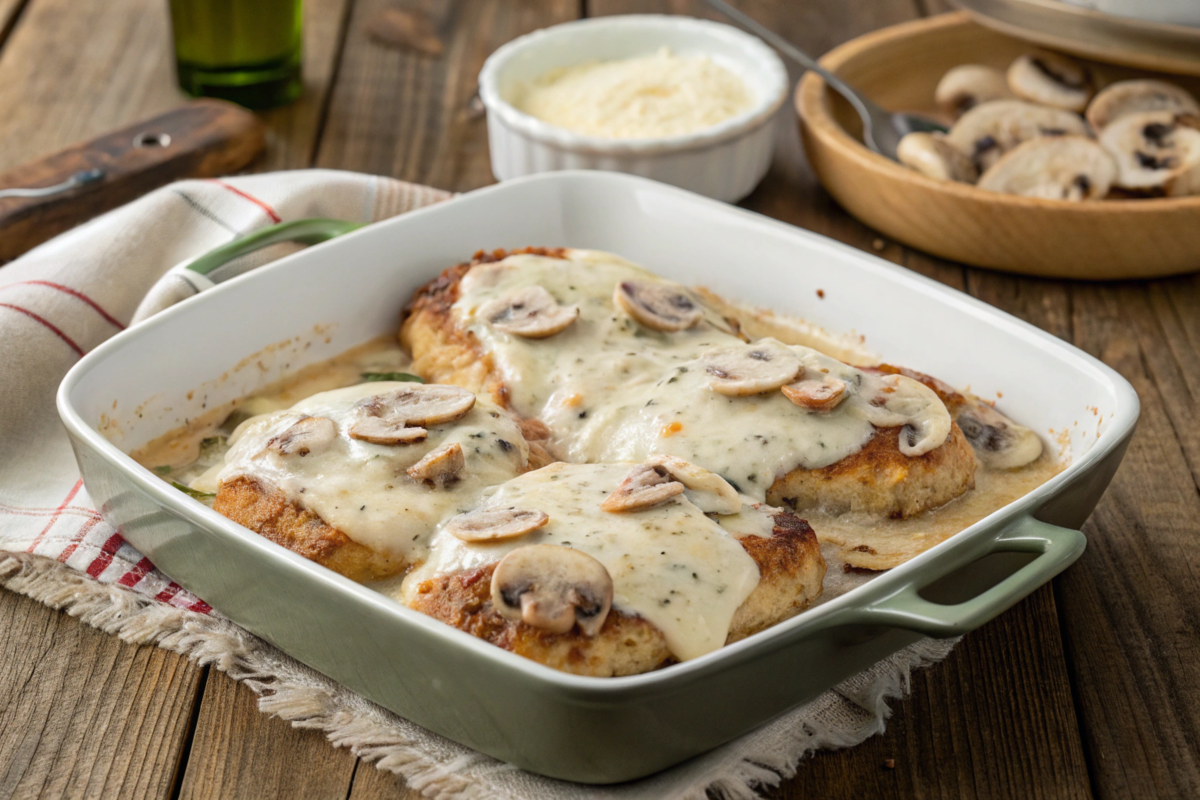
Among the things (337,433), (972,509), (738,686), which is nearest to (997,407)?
(972,509)

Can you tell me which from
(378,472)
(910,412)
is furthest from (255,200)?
(910,412)

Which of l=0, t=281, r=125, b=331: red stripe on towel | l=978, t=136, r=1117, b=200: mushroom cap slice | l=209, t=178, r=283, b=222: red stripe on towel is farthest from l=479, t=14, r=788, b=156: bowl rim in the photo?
l=0, t=281, r=125, b=331: red stripe on towel

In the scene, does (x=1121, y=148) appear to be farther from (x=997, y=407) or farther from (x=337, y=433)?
(x=337, y=433)

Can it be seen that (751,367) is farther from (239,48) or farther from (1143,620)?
(239,48)

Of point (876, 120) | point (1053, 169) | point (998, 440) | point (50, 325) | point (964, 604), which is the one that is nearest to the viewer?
point (964, 604)

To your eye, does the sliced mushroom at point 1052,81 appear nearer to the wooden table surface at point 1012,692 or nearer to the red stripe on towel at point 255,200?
the wooden table surface at point 1012,692

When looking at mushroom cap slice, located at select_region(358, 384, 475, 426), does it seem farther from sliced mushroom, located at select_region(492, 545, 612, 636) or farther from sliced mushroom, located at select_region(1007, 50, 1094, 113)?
sliced mushroom, located at select_region(1007, 50, 1094, 113)
